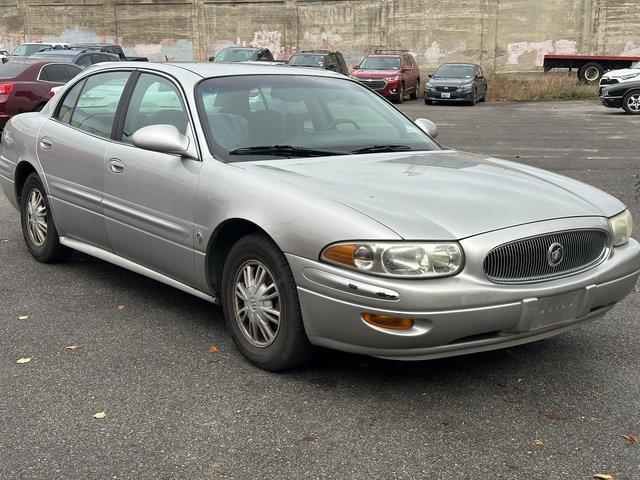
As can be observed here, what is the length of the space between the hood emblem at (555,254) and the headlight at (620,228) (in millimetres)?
503

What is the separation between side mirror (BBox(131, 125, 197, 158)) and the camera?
450cm

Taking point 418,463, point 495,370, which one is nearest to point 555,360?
point 495,370

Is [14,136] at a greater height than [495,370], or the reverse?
[14,136]

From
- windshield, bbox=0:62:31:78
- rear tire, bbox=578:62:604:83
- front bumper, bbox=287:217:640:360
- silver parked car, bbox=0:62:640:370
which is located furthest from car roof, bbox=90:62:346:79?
rear tire, bbox=578:62:604:83

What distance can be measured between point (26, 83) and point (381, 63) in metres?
16.6

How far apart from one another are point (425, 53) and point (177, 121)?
38.3 m

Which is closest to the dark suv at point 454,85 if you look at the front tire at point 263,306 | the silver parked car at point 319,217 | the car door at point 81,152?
the silver parked car at point 319,217

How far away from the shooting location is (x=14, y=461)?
324 cm

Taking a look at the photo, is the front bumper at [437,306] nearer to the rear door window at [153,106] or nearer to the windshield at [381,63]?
the rear door window at [153,106]

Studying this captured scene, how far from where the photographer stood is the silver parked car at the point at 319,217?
11.7 ft

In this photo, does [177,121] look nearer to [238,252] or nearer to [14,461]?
[238,252]

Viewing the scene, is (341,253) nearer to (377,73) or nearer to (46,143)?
(46,143)

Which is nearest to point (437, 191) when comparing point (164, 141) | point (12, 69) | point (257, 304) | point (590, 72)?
point (257, 304)

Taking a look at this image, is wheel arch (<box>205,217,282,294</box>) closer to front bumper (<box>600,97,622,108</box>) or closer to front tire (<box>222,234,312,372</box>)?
front tire (<box>222,234,312,372</box>)
